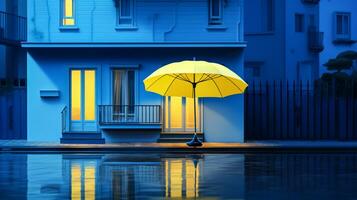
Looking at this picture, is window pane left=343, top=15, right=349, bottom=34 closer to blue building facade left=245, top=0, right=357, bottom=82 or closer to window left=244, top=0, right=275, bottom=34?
blue building facade left=245, top=0, right=357, bottom=82

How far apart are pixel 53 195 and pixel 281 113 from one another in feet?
51.6

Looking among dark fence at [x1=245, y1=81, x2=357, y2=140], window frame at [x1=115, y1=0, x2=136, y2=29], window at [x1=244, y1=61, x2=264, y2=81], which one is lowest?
dark fence at [x1=245, y1=81, x2=357, y2=140]

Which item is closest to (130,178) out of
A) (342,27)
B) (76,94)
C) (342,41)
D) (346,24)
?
(76,94)

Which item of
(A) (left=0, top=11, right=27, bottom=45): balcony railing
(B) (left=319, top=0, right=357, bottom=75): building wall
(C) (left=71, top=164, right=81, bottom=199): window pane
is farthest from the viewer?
(B) (left=319, top=0, right=357, bottom=75): building wall

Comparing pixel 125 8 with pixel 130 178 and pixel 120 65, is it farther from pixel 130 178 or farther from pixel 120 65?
pixel 130 178

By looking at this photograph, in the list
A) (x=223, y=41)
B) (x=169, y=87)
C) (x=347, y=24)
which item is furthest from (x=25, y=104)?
(x=347, y=24)

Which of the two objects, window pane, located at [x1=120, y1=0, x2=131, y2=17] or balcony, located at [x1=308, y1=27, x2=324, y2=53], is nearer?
window pane, located at [x1=120, y1=0, x2=131, y2=17]

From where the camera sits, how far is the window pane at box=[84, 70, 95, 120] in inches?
926

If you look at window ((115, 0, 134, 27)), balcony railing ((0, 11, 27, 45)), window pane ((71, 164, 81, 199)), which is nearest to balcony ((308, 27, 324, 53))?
window ((115, 0, 134, 27))

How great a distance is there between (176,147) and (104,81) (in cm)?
429

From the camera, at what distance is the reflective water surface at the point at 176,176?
10.8 meters

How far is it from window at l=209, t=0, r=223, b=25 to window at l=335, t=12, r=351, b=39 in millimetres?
13660

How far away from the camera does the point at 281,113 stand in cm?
2483

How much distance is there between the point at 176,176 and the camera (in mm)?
13508
